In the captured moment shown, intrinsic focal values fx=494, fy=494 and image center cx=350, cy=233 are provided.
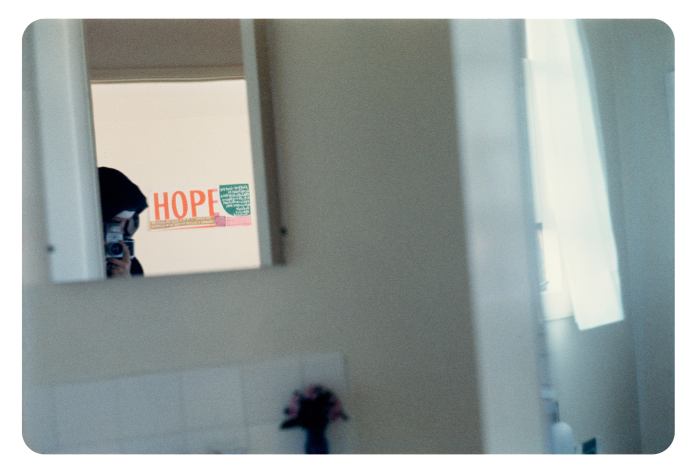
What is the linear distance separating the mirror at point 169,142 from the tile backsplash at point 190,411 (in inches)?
8.4

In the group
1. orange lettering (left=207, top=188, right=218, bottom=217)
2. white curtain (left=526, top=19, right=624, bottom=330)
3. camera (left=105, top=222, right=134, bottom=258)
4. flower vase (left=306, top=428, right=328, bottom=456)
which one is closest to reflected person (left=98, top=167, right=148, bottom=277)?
camera (left=105, top=222, right=134, bottom=258)

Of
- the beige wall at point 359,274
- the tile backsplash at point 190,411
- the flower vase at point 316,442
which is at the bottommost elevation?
the flower vase at point 316,442

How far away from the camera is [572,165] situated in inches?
41.3

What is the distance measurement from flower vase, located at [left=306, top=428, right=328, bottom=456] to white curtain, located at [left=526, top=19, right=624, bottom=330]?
593 mm

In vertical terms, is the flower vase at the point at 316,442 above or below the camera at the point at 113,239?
below

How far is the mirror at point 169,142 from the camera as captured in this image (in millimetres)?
914

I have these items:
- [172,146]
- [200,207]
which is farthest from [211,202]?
[172,146]

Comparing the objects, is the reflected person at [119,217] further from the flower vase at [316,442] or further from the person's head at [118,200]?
the flower vase at [316,442]

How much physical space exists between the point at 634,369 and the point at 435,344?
0.46 m

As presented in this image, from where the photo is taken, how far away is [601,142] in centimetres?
107

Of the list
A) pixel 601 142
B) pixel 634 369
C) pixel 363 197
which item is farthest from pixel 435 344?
pixel 601 142

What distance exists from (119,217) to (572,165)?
36.0 inches

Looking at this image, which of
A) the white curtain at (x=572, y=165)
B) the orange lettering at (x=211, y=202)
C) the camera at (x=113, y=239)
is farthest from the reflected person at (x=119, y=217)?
the white curtain at (x=572, y=165)

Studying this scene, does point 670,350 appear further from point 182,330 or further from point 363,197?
point 182,330
